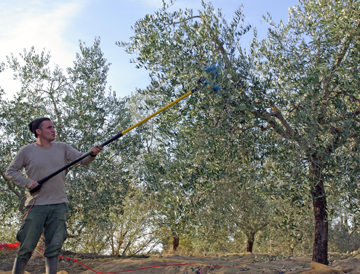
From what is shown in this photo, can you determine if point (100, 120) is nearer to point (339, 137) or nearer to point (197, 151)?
point (197, 151)

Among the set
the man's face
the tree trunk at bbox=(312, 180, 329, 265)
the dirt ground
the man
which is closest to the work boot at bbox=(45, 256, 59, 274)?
the man

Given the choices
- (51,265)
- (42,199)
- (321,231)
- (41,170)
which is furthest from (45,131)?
(321,231)

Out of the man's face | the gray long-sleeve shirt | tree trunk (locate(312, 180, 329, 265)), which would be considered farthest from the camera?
tree trunk (locate(312, 180, 329, 265))

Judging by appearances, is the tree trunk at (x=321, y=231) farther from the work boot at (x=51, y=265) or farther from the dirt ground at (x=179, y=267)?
the work boot at (x=51, y=265)

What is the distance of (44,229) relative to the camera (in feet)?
15.7

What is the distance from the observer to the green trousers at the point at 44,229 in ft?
14.9

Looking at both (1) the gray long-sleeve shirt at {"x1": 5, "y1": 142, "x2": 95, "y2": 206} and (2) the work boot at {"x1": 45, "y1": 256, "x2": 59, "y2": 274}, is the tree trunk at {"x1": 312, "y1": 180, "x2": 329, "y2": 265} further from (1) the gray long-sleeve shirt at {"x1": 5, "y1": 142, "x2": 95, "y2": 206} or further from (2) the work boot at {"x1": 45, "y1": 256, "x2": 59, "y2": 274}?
(2) the work boot at {"x1": 45, "y1": 256, "x2": 59, "y2": 274}

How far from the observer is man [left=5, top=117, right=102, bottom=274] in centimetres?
454

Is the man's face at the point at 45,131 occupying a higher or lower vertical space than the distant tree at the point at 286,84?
lower

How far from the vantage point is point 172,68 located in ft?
22.4

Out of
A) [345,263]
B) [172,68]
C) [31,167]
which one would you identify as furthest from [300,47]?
[31,167]

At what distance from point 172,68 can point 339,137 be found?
3613 millimetres

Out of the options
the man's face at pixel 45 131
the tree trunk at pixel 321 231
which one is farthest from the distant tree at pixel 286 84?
the man's face at pixel 45 131

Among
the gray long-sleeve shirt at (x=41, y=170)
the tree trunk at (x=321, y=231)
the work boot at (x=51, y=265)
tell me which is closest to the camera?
the work boot at (x=51, y=265)
